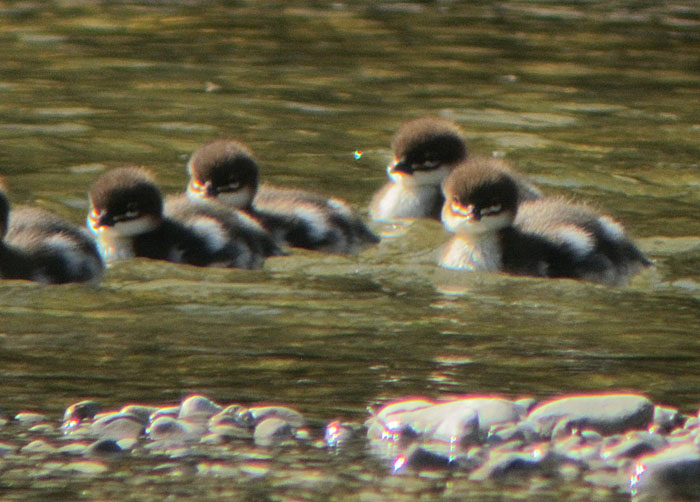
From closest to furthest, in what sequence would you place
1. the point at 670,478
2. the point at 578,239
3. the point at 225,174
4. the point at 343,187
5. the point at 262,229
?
the point at 670,478
the point at 578,239
the point at 262,229
the point at 225,174
the point at 343,187

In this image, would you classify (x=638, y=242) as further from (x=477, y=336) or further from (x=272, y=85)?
(x=272, y=85)

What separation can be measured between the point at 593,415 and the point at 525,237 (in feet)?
8.43

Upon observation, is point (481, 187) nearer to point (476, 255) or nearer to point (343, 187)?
point (476, 255)

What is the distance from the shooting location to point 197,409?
4.35m

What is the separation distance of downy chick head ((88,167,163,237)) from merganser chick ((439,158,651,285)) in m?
1.17

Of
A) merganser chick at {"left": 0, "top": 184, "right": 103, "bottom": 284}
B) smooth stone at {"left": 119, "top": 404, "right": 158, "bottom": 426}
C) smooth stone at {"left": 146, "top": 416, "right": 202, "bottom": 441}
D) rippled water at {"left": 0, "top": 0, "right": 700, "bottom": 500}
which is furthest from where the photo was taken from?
merganser chick at {"left": 0, "top": 184, "right": 103, "bottom": 284}

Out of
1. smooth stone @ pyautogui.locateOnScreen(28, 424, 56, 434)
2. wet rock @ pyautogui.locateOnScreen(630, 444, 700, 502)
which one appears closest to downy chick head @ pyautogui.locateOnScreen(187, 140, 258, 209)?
smooth stone @ pyautogui.locateOnScreen(28, 424, 56, 434)

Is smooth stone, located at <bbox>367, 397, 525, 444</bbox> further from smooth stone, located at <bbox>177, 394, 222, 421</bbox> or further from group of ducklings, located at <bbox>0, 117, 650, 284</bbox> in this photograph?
group of ducklings, located at <bbox>0, 117, 650, 284</bbox>

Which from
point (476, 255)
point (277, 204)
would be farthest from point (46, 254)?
point (476, 255)

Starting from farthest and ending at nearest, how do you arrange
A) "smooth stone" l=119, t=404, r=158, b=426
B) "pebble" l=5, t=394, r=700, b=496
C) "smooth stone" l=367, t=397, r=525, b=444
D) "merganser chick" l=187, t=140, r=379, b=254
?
"merganser chick" l=187, t=140, r=379, b=254
"smooth stone" l=119, t=404, r=158, b=426
"smooth stone" l=367, t=397, r=525, b=444
"pebble" l=5, t=394, r=700, b=496

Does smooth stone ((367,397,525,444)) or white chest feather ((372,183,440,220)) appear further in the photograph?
white chest feather ((372,183,440,220))

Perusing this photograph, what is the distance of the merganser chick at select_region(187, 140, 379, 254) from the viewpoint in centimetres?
698

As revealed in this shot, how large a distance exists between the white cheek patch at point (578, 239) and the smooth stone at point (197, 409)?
2.44 metres

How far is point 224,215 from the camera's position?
6848 millimetres
